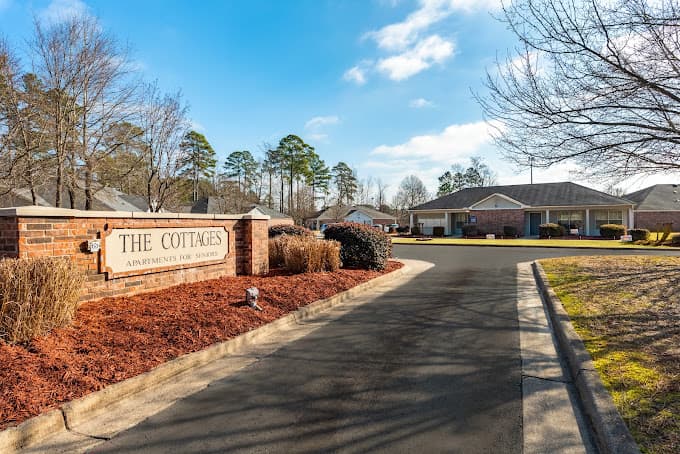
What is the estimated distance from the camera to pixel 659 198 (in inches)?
1506

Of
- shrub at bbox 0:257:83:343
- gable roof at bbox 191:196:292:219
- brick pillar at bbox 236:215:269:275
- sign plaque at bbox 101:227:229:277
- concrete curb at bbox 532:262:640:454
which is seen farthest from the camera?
gable roof at bbox 191:196:292:219

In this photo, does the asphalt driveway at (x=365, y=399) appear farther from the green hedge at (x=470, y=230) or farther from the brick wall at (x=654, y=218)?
the brick wall at (x=654, y=218)

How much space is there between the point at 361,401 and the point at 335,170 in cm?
6785

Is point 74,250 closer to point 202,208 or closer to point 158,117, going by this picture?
point 158,117

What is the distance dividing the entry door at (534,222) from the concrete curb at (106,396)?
35.7 m

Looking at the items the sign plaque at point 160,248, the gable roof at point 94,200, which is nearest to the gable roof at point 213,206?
the gable roof at point 94,200

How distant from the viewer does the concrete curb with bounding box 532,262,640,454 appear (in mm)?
2764

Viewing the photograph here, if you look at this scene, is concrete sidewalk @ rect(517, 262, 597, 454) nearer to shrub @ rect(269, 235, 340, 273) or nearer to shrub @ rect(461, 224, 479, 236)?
shrub @ rect(269, 235, 340, 273)

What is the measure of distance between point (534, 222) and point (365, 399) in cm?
3754

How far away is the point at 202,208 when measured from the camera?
3703 cm

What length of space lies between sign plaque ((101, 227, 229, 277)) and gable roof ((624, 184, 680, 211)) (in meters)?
40.3

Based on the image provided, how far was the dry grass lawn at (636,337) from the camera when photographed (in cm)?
303

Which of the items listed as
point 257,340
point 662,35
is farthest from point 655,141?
point 257,340

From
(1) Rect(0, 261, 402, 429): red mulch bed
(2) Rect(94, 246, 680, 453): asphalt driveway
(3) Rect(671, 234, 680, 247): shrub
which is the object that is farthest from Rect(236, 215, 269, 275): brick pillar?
(3) Rect(671, 234, 680, 247): shrub
